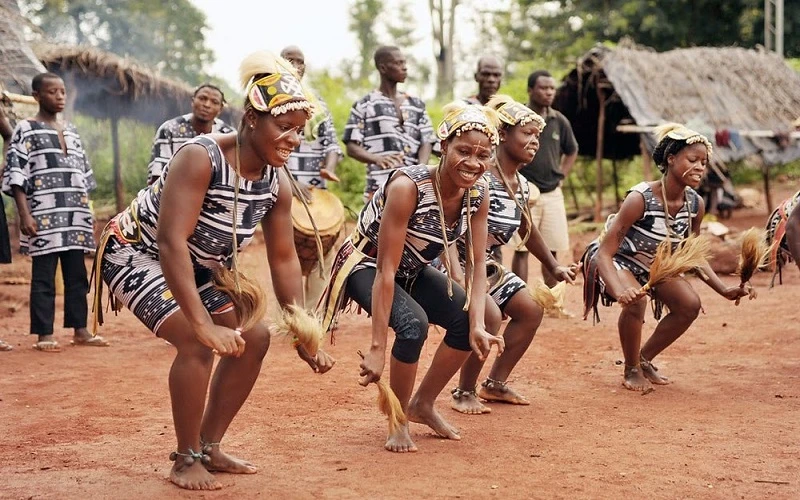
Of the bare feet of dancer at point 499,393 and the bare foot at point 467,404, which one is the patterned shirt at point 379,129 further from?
the bare foot at point 467,404

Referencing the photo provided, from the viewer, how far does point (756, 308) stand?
8648 millimetres

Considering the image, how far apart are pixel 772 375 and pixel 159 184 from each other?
4.05 m

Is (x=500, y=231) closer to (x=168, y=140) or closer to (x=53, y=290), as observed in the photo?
(x=168, y=140)

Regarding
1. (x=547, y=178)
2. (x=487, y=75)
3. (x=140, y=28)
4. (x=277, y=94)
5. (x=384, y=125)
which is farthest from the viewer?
(x=140, y=28)

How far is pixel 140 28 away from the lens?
1148 inches

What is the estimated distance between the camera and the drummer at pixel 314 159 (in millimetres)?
7797

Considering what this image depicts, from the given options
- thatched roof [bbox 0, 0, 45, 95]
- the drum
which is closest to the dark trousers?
the drum

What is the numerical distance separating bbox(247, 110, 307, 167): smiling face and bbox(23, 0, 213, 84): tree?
23695 mm

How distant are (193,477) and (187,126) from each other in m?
4.19

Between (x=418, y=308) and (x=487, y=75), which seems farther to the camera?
(x=487, y=75)

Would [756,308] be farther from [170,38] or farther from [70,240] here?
[170,38]

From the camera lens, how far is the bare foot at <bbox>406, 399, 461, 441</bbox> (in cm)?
457

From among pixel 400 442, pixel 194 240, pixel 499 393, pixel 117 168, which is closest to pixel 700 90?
Result: pixel 117 168

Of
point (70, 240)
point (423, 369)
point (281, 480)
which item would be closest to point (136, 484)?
point (281, 480)
